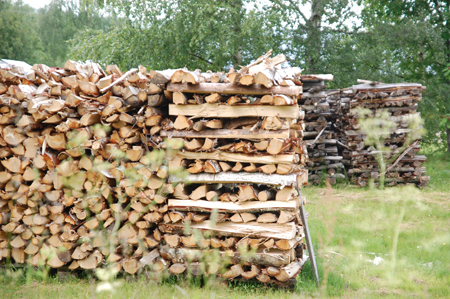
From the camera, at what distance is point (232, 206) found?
3902mm

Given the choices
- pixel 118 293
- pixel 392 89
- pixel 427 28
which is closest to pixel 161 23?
pixel 392 89

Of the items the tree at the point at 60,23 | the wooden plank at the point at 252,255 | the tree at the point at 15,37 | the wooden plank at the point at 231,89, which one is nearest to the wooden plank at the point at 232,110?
the wooden plank at the point at 231,89

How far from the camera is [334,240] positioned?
17.8 ft

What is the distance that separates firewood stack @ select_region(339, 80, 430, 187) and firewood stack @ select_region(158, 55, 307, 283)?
5.94 metres

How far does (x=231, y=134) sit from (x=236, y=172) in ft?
1.31

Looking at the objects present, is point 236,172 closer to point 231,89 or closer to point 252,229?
point 252,229

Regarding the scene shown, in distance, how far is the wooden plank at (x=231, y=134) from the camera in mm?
3801

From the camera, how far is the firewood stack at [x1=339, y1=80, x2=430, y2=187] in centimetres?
920

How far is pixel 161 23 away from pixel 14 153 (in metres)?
9.42

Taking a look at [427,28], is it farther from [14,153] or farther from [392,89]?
[14,153]

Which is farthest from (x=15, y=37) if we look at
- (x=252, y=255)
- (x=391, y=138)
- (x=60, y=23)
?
(x=252, y=255)

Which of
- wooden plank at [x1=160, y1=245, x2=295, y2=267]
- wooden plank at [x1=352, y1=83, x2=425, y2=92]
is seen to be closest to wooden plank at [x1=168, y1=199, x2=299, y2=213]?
wooden plank at [x1=160, y1=245, x2=295, y2=267]

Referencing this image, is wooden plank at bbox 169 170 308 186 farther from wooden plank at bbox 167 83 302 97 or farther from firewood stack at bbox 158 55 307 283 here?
wooden plank at bbox 167 83 302 97

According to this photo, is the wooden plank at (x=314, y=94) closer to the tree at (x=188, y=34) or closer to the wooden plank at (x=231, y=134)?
the tree at (x=188, y=34)
